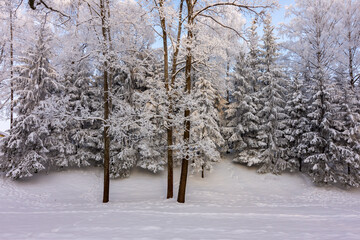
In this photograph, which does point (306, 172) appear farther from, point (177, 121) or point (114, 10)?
point (114, 10)

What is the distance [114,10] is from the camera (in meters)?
9.84

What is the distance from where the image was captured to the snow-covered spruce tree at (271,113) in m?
17.4

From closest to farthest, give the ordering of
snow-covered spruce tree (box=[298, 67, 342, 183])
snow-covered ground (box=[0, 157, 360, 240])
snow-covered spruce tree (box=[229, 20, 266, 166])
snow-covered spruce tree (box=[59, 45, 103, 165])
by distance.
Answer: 1. snow-covered ground (box=[0, 157, 360, 240])
2. snow-covered spruce tree (box=[298, 67, 342, 183])
3. snow-covered spruce tree (box=[59, 45, 103, 165])
4. snow-covered spruce tree (box=[229, 20, 266, 166])

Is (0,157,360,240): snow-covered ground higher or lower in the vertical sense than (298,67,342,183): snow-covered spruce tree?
lower

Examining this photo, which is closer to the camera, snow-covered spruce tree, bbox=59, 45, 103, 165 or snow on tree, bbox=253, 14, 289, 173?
snow-covered spruce tree, bbox=59, 45, 103, 165

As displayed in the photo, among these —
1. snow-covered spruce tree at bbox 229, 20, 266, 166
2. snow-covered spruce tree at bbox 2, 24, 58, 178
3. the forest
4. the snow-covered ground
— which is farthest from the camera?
snow-covered spruce tree at bbox 229, 20, 266, 166

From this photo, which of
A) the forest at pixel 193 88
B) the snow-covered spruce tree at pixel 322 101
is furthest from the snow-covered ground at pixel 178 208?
the snow-covered spruce tree at pixel 322 101

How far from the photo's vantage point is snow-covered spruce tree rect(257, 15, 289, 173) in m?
17.4

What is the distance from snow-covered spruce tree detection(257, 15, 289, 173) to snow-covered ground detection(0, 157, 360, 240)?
1.30 metres

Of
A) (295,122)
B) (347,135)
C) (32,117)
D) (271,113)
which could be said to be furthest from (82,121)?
(347,135)

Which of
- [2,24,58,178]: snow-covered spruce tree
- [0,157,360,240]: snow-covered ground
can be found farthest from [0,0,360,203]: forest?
[0,157,360,240]: snow-covered ground

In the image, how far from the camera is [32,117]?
13641 millimetres

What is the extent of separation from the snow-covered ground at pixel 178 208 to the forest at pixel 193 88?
1.12 m

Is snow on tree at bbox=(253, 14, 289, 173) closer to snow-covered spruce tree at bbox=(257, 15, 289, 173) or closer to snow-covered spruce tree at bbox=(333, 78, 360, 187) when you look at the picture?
snow-covered spruce tree at bbox=(257, 15, 289, 173)
